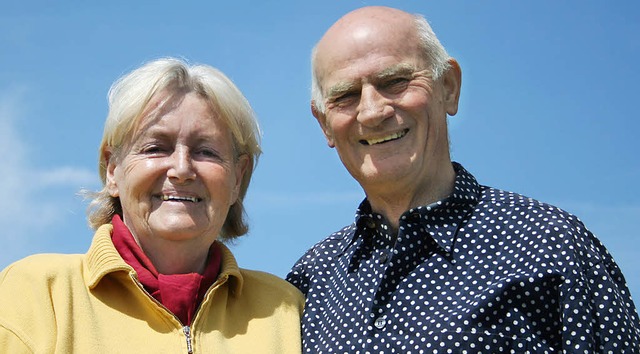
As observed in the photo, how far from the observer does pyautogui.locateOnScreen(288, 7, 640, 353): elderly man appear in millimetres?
3508

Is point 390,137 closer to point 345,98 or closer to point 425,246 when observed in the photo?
point 345,98

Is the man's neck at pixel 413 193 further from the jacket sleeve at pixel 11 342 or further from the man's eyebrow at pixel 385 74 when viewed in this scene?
the jacket sleeve at pixel 11 342

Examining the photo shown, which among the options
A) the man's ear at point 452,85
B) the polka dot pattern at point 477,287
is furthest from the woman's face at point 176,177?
the man's ear at point 452,85

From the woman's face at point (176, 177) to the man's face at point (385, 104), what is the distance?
71 centimetres

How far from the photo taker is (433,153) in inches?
165

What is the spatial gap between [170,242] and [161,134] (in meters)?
0.58

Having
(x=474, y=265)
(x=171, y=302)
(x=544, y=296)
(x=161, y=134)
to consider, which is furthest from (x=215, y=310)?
(x=544, y=296)

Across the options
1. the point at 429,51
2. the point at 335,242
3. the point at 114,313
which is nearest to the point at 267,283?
the point at 335,242

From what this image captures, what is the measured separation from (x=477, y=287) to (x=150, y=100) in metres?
1.97

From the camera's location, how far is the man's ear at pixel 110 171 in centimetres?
434

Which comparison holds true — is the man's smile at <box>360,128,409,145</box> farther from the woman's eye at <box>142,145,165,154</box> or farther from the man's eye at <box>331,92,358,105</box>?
the woman's eye at <box>142,145,165,154</box>

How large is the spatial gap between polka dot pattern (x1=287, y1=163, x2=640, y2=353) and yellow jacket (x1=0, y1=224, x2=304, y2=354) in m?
0.27

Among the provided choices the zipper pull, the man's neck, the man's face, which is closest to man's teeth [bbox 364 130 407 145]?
the man's face

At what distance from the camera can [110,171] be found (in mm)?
4367
